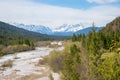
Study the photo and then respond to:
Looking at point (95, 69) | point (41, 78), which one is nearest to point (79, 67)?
point (41, 78)

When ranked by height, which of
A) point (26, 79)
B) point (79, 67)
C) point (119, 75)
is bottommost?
point (26, 79)

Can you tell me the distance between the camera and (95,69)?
17.7 m

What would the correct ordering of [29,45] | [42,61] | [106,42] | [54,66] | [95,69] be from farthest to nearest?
[29,45] < [106,42] < [42,61] < [54,66] < [95,69]

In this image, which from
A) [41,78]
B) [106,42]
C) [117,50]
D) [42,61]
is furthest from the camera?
[106,42]

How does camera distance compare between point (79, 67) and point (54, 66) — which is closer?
point (79, 67)

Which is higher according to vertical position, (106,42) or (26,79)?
(106,42)

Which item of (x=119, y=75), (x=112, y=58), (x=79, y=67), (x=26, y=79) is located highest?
(x=112, y=58)

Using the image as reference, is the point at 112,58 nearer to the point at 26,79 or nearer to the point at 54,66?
the point at 26,79

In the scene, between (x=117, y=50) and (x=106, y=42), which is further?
(x=106, y=42)

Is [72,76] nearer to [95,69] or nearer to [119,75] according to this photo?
[95,69]

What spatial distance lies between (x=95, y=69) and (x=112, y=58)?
479 cm

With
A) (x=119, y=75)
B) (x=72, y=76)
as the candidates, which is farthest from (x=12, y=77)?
(x=119, y=75)

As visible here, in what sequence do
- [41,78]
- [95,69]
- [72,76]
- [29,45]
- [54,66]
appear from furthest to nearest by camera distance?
[29,45], [54,66], [41,78], [72,76], [95,69]

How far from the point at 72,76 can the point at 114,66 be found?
7.50 metres
